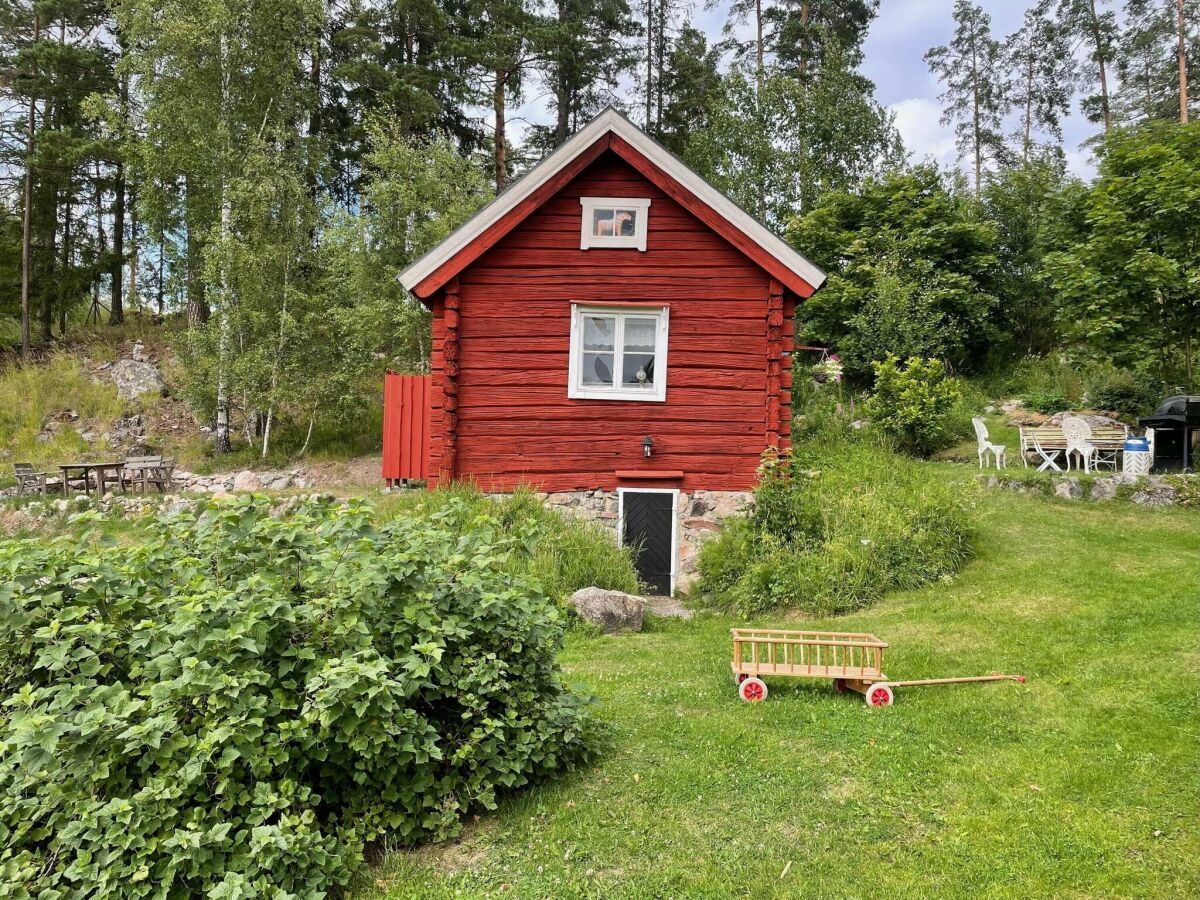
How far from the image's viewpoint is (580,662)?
6809 millimetres

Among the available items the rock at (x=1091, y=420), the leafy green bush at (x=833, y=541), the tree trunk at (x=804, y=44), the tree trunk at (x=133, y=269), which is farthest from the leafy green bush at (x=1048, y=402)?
the tree trunk at (x=133, y=269)

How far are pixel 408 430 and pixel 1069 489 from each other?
1116cm

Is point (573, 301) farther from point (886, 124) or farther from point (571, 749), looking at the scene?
point (886, 124)

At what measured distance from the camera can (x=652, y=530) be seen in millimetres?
10625

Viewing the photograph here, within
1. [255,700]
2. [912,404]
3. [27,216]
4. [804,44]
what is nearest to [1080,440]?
[912,404]

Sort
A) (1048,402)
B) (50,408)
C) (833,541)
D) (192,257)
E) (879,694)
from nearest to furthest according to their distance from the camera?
(879,694)
(833,541)
(1048,402)
(50,408)
(192,257)

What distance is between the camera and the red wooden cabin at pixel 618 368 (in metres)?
10.6

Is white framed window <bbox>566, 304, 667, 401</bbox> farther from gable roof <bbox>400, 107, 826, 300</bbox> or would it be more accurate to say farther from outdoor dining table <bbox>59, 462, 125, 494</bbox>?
outdoor dining table <bbox>59, 462, 125, 494</bbox>

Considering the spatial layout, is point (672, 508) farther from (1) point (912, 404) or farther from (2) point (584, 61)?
(2) point (584, 61)

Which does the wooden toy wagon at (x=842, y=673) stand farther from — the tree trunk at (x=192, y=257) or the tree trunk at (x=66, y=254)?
the tree trunk at (x=66, y=254)

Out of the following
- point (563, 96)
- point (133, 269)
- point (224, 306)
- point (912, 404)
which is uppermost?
point (563, 96)

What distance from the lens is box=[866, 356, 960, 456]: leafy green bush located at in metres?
14.7

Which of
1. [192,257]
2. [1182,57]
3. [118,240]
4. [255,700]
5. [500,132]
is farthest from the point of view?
[118,240]

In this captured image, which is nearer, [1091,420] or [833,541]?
[833,541]
